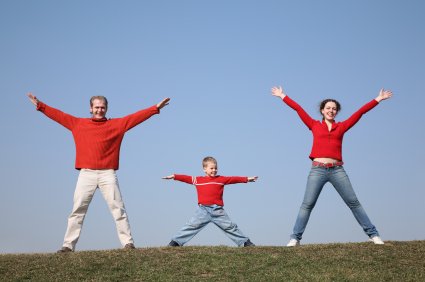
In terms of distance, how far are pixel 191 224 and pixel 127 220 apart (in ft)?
5.88

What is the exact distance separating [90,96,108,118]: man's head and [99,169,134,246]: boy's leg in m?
1.41

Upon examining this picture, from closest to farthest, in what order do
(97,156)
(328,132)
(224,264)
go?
(224,264) < (97,156) < (328,132)

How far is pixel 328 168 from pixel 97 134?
5345mm

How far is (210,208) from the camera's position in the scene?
14.4m

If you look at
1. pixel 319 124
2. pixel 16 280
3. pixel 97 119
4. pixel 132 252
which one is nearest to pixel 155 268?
pixel 132 252

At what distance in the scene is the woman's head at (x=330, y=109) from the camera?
13883 mm

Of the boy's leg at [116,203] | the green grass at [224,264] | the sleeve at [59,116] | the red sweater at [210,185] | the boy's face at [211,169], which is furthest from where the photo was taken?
the boy's face at [211,169]

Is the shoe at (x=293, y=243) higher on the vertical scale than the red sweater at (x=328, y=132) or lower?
lower

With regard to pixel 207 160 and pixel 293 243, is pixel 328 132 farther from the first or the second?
pixel 207 160

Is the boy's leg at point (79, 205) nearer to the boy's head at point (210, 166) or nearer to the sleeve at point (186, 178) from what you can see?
the sleeve at point (186, 178)

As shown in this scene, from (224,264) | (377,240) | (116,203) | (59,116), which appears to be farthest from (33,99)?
(377,240)

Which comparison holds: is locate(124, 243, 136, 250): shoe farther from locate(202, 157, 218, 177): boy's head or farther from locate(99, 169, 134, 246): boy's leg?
locate(202, 157, 218, 177): boy's head

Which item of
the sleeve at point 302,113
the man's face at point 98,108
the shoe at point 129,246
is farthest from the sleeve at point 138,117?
the sleeve at point 302,113

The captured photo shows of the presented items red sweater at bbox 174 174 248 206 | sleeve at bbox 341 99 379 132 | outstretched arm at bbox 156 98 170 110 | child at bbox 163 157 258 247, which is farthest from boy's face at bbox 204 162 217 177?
sleeve at bbox 341 99 379 132
